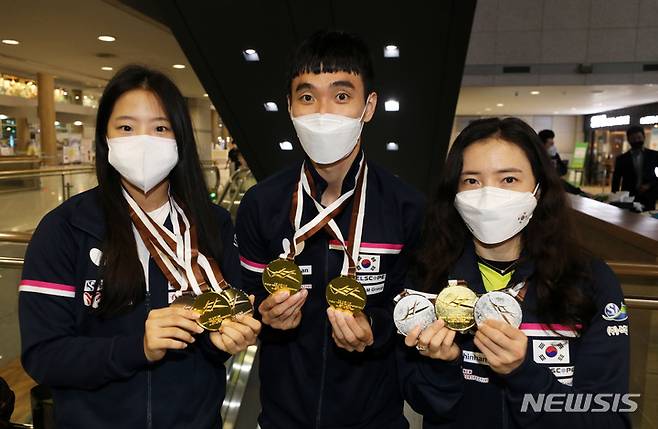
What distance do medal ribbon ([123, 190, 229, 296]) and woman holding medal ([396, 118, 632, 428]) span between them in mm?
767

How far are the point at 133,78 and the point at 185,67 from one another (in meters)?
13.7

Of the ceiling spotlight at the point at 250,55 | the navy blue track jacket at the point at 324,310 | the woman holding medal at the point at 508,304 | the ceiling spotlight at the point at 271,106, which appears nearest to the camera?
the woman holding medal at the point at 508,304

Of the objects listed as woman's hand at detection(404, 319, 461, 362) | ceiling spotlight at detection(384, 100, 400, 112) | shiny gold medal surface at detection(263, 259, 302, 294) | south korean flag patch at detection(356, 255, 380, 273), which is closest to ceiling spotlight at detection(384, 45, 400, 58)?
ceiling spotlight at detection(384, 100, 400, 112)

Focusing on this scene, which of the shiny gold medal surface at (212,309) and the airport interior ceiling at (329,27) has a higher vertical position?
the airport interior ceiling at (329,27)

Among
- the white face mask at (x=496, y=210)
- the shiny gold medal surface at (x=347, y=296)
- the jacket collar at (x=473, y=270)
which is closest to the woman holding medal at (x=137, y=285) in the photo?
the shiny gold medal surface at (x=347, y=296)

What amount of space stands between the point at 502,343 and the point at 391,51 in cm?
542

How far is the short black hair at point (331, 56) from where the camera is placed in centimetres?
202

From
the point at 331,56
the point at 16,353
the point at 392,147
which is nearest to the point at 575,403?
the point at 331,56

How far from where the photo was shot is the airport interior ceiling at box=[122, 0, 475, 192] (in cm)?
582

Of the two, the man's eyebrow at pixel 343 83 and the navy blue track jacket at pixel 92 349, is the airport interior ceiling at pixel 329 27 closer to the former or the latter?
the man's eyebrow at pixel 343 83

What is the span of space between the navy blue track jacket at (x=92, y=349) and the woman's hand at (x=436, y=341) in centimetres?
73

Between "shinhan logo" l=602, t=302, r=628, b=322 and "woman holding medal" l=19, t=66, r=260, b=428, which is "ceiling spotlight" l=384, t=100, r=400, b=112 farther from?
"shinhan logo" l=602, t=302, r=628, b=322

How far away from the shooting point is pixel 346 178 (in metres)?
2.15

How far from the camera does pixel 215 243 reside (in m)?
1.91
